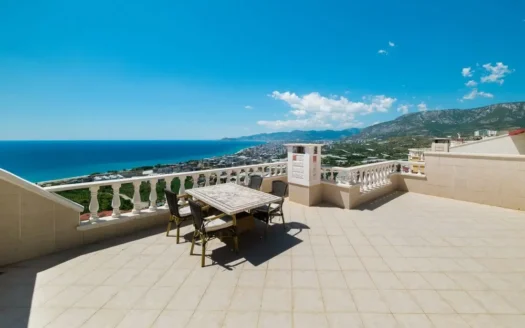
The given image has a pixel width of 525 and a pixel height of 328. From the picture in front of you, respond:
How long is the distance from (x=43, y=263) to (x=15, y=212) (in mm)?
890

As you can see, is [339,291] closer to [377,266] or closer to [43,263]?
[377,266]

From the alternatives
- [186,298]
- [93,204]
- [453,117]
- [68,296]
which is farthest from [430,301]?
[453,117]

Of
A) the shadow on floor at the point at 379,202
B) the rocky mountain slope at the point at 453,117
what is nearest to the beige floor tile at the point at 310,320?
the shadow on floor at the point at 379,202

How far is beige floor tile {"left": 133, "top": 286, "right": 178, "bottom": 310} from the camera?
2462 mm

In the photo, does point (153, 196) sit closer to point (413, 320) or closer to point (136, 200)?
point (136, 200)

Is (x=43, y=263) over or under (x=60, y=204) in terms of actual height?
under

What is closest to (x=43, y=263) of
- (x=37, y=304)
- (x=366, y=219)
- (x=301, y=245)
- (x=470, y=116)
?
(x=37, y=304)

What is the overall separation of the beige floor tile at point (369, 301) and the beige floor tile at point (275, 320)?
2.65ft

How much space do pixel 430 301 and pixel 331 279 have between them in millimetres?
1094

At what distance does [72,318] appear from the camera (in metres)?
2.30

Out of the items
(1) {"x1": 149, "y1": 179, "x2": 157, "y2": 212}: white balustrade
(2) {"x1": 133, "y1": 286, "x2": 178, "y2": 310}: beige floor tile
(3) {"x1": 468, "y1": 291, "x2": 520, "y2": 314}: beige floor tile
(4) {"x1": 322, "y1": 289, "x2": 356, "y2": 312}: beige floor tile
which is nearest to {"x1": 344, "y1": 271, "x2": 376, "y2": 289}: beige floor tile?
(4) {"x1": 322, "y1": 289, "x2": 356, "y2": 312}: beige floor tile

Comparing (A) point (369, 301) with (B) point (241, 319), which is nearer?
(B) point (241, 319)

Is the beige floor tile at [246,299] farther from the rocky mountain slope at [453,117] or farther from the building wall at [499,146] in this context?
the rocky mountain slope at [453,117]

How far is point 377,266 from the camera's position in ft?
10.8
